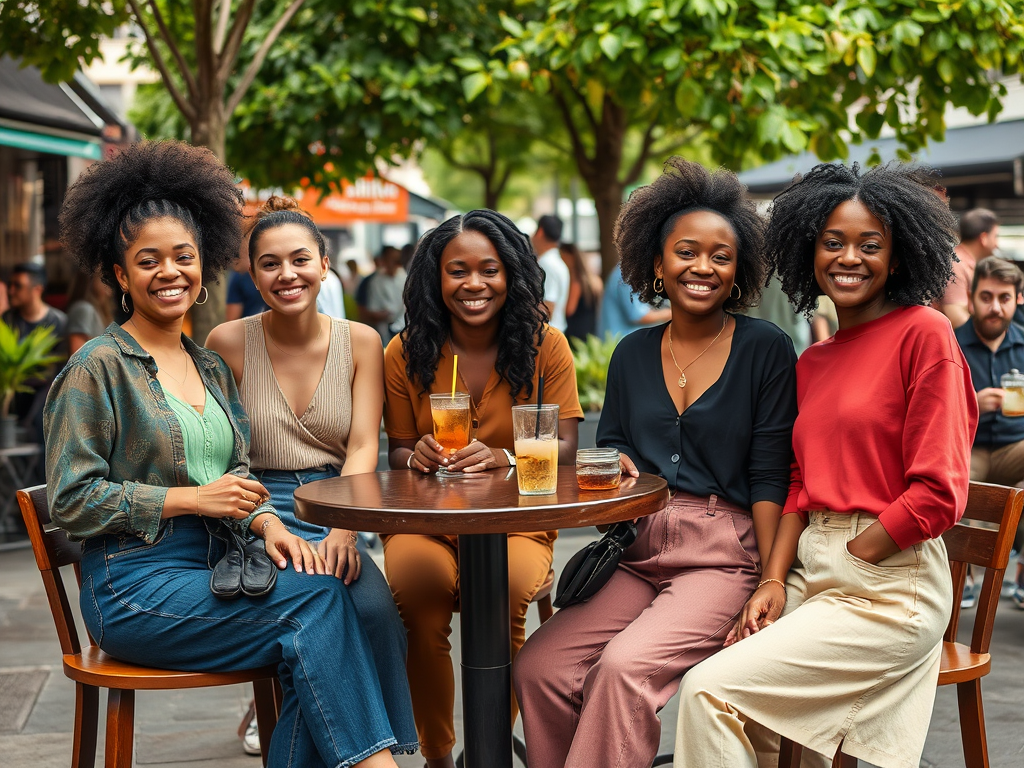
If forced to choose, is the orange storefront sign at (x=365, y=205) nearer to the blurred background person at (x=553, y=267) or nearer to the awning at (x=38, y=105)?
the awning at (x=38, y=105)

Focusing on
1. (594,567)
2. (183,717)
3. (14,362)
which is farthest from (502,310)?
(14,362)

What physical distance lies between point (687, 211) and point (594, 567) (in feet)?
3.49

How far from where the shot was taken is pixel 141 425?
2.84m

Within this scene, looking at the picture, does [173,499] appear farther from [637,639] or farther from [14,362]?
[14,362]

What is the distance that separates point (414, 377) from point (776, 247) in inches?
44.9

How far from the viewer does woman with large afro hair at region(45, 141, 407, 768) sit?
8.80ft

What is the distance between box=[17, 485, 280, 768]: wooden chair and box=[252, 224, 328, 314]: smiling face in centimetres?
86

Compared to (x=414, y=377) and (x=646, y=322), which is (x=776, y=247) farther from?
(x=646, y=322)

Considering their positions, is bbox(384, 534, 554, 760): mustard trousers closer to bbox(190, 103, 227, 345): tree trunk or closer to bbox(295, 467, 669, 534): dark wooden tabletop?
bbox(295, 467, 669, 534): dark wooden tabletop

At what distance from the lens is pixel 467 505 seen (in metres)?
2.47

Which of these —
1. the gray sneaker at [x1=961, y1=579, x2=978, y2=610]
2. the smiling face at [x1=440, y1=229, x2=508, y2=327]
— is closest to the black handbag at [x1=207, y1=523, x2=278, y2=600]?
the smiling face at [x1=440, y1=229, x2=508, y2=327]

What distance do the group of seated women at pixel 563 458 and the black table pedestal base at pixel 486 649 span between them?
0.25ft

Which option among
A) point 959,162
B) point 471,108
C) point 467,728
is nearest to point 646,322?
point 471,108

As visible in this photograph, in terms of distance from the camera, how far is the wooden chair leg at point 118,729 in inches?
105
